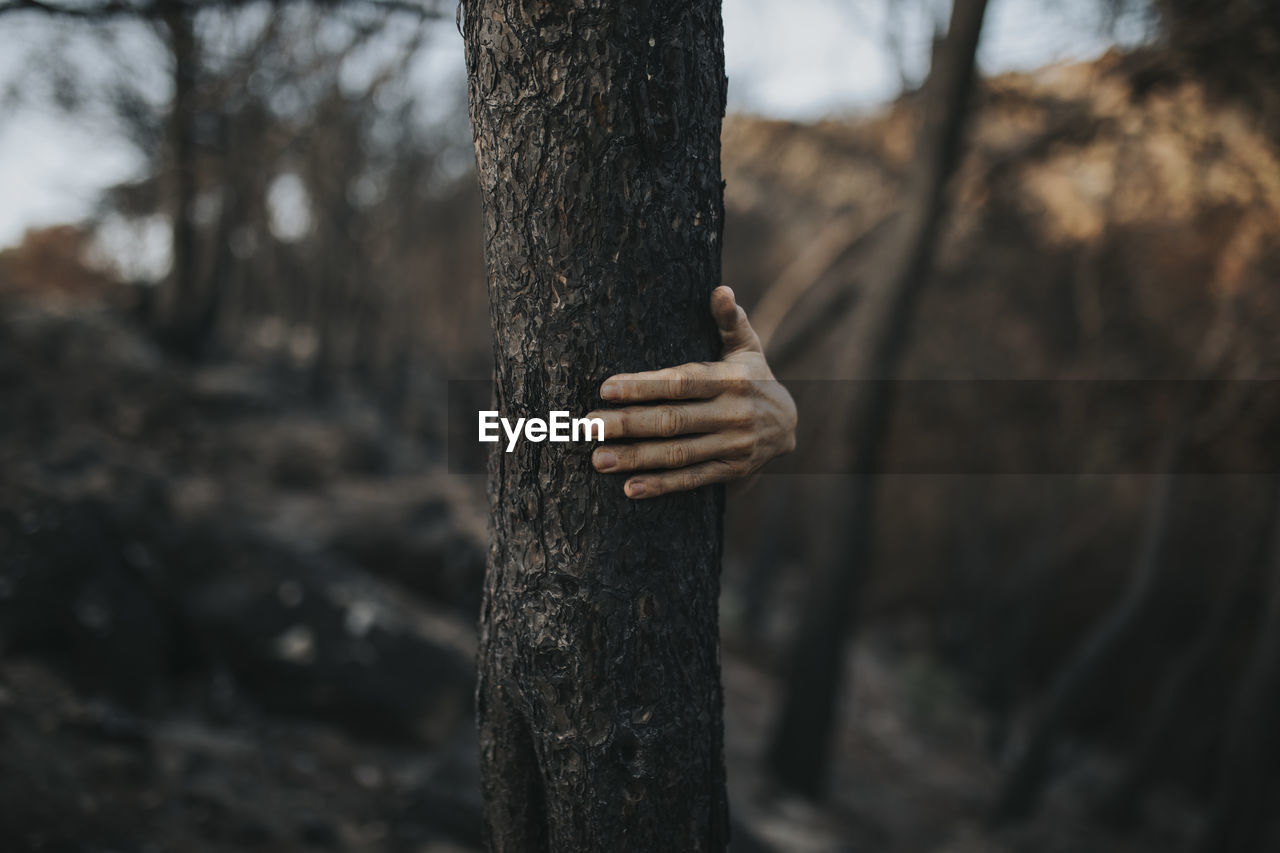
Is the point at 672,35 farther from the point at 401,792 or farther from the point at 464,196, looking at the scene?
the point at 464,196

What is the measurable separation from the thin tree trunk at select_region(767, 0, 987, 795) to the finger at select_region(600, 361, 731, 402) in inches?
Result: 151

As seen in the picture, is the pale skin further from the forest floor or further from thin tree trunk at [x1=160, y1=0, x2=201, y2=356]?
thin tree trunk at [x1=160, y1=0, x2=201, y2=356]

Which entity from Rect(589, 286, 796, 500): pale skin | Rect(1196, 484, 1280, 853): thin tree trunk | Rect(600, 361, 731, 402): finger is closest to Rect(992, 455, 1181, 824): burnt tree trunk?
Rect(1196, 484, 1280, 853): thin tree trunk

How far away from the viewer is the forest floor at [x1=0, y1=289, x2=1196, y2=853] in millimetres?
2740

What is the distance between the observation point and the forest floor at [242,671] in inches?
108

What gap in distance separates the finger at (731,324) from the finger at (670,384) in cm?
9

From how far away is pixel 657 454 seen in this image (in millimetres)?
1318

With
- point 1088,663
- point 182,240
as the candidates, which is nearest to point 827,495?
point 1088,663

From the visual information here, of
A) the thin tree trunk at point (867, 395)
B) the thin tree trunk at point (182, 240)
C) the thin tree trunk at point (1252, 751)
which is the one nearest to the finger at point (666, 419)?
the thin tree trunk at point (867, 395)

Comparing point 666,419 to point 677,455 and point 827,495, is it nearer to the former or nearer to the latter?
point 677,455

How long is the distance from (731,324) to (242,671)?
11.7 feet

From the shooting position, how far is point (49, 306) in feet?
28.0

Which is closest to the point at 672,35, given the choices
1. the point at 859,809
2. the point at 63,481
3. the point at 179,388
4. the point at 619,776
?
the point at 619,776

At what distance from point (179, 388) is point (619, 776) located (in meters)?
8.08
